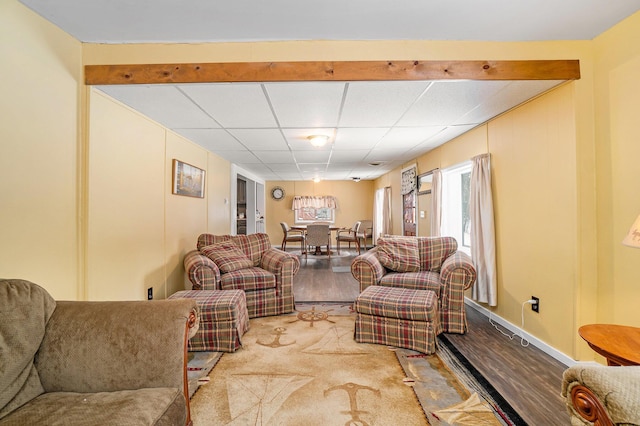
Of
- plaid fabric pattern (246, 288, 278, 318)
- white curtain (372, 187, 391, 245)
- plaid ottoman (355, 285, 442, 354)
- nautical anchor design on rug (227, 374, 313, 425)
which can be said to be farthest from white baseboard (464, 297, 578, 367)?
white curtain (372, 187, 391, 245)

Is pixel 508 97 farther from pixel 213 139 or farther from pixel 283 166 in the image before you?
pixel 283 166

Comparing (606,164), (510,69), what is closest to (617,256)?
(606,164)

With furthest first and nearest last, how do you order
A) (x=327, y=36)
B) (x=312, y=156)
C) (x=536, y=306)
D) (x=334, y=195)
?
(x=334, y=195) < (x=312, y=156) < (x=536, y=306) < (x=327, y=36)

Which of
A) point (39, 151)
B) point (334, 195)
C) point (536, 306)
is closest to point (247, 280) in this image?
point (39, 151)

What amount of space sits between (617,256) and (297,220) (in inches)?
303

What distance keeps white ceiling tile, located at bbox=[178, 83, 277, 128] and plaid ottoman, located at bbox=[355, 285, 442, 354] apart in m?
1.95

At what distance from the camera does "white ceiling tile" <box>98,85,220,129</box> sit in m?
2.23

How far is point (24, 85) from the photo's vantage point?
5.49ft

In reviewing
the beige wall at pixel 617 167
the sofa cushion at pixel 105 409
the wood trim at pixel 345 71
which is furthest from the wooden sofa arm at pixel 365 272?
the sofa cushion at pixel 105 409

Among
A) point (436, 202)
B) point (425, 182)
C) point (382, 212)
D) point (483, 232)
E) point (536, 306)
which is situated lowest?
point (536, 306)

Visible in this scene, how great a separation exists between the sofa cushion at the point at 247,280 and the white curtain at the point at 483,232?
7.54 ft

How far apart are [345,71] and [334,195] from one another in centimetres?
710

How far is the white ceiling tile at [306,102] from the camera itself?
7.25ft

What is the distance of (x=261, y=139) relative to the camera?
3.71m
